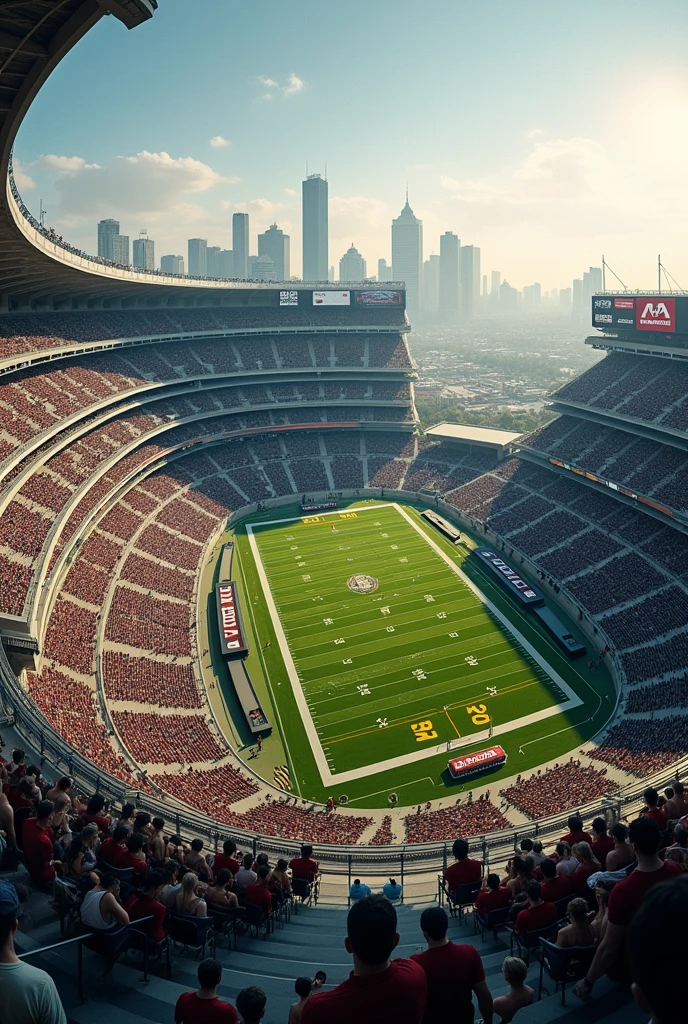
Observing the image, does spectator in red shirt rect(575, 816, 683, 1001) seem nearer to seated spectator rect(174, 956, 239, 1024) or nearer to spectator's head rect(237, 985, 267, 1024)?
spectator's head rect(237, 985, 267, 1024)

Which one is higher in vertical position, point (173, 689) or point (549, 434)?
point (549, 434)

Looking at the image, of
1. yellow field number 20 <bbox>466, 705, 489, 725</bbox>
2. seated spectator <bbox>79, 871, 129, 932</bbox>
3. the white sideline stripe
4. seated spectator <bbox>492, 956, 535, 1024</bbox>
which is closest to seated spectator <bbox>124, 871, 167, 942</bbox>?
seated spectator <bbox>79, 871, 129, 932</bbox>

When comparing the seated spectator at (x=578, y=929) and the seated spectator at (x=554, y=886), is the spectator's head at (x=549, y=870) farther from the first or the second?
the seated spectator at (x=578, y=929)

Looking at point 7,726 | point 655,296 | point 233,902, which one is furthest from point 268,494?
point 233,902

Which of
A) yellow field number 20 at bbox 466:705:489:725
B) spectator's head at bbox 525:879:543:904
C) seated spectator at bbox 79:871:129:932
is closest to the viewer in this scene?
seated spectator at bbox 79:871:129:932

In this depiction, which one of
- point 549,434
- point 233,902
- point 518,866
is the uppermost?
point 549,434

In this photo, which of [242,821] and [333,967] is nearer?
[333,967]

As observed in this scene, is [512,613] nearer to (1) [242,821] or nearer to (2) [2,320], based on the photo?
(1) [242,821]
